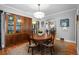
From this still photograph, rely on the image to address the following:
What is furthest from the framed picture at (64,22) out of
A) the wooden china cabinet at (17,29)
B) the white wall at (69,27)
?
the wooden china cabinet at (17,29)

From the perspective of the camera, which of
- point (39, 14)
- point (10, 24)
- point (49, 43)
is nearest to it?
point (39, 14)

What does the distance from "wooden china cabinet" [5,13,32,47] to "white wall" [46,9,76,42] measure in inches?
21.1

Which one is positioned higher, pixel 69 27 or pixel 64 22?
pixel 64 22

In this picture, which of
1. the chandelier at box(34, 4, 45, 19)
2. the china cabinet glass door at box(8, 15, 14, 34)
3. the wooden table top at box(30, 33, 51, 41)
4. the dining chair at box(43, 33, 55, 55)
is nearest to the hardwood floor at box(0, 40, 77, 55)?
the dining chair at box(43, 33, 55, 55)

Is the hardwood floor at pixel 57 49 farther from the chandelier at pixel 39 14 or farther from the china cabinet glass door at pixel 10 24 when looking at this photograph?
the chandelier at pixel 39 14

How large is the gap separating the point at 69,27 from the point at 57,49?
1.73ft

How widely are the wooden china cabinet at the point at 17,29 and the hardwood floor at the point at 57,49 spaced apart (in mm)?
104

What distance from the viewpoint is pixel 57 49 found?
6.45ft

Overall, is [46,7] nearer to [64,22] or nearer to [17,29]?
[64,22]

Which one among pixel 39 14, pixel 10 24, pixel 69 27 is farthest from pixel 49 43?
pixel 10 24

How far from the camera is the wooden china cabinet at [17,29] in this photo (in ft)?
6.19

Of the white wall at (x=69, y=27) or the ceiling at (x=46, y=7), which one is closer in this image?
the ceiling at (x=46, y=7)
